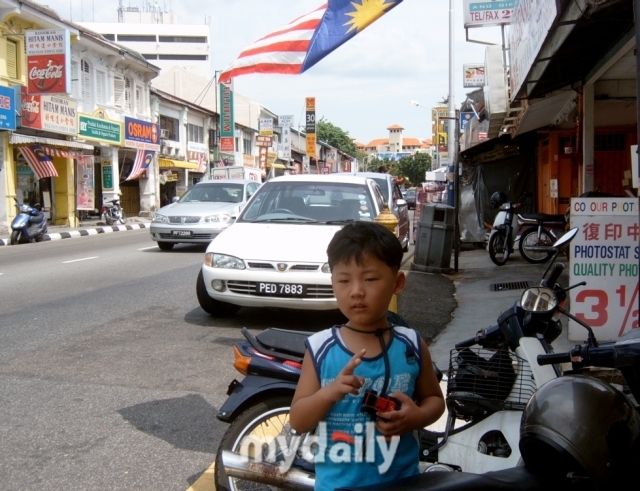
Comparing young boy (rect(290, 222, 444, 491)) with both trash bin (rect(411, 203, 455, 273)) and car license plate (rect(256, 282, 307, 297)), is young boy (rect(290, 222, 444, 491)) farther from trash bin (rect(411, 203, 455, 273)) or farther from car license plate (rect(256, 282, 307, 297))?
trash bin (rect(411, 203, 455, 273))

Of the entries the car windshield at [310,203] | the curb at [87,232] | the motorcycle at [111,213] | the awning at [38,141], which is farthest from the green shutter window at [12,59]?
the car windshield at [310,203]

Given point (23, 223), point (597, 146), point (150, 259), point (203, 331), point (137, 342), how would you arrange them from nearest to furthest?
point (137, 342), point (203, 331), point (150, 259), point (597, 146), point (23, 223)

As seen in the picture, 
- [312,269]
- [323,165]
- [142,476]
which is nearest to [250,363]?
[142,476]

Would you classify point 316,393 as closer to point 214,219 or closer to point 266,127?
point 214,219

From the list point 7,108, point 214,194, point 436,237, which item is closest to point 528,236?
point 436,237

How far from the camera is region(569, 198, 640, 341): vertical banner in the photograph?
6.19 m

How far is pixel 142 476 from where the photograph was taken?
3783 millimetres

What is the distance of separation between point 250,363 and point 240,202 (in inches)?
534

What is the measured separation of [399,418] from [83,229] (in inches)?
948

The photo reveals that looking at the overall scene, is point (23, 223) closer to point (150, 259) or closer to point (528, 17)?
point (150, 259)

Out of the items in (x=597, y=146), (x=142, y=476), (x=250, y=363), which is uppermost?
(x=597, y=146)

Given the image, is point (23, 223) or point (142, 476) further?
point (23, 223)

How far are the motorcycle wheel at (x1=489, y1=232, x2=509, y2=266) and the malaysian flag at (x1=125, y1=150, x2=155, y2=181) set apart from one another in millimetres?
21505

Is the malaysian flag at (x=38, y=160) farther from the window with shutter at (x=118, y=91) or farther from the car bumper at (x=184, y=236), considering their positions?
the car bumper at (x=184, y=236)
